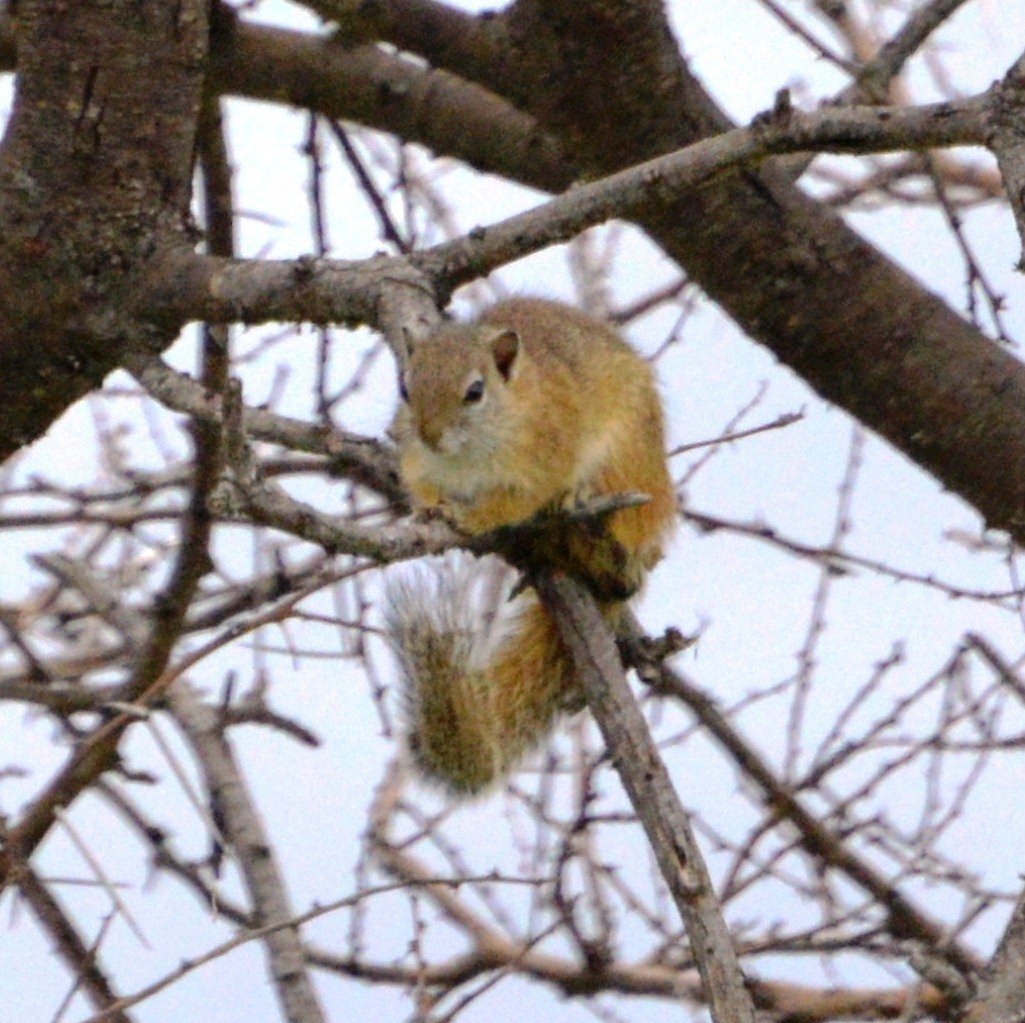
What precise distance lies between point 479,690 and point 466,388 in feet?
1.45

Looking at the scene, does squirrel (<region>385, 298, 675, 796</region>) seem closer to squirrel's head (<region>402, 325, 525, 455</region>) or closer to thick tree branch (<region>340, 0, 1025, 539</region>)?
squirrel's head (<region>402, 325, 525, 455</region>)

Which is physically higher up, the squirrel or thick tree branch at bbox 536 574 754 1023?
the squirrel

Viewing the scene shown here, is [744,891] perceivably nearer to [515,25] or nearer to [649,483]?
[649,483]

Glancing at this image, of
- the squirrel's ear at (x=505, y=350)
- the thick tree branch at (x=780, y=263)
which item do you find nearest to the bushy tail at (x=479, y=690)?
the squirrel's ear at (x=505, y=350)

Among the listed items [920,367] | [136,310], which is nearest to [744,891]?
[920,367]

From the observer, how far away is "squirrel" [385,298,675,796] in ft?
8.30

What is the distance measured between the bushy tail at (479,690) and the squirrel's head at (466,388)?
0.70 feet

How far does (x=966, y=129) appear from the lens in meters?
1.55

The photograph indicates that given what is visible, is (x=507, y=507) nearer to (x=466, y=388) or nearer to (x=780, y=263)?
(x=466, y=388)

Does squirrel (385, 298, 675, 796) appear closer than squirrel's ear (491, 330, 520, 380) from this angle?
Yes

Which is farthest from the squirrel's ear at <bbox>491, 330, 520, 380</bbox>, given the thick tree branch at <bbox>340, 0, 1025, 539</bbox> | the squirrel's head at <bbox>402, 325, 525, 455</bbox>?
the thick tree branch at <bbox>340, 0, 1025, 539</bbox>

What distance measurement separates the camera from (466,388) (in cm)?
263

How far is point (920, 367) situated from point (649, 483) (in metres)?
0.43

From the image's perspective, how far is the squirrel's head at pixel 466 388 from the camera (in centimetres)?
255
